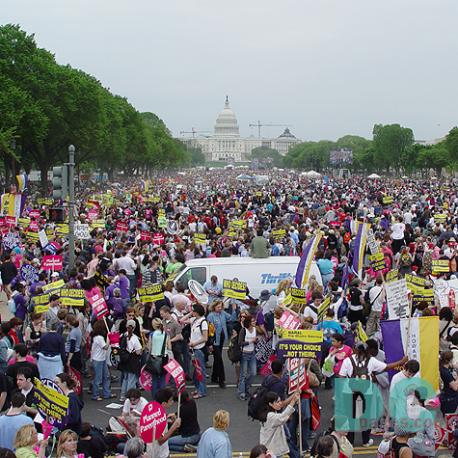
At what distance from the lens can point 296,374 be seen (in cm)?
977

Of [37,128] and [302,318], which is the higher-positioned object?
[37,128]

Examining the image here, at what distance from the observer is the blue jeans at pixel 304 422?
967cm

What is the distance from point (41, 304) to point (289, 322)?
405 cm

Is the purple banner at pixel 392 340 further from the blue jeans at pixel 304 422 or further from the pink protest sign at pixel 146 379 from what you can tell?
the pink protest sign at pixel 146 379

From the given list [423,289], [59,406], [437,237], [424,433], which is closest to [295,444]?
[424,433]

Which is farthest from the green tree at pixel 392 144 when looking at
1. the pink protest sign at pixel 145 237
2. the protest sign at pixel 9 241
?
the protest sign at pixel 9 241

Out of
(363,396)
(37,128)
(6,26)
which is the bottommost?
(363,396)

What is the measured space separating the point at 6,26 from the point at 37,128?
6682mm

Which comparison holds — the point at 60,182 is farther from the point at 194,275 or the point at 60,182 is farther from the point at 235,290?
the point at 235,290

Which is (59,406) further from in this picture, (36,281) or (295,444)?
(36,281)

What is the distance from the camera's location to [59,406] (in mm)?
8570

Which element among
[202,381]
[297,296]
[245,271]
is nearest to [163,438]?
[202,381]

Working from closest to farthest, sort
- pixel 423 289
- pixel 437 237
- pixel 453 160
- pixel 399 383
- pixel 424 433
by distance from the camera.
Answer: pixel 424 433
pixel 399 383
pixel 423 289
pixel 437 237
pixel 453 160

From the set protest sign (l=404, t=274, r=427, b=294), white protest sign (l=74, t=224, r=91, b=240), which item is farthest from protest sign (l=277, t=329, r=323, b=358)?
white protest sign (l=74, t=224, r=91, b=240)
